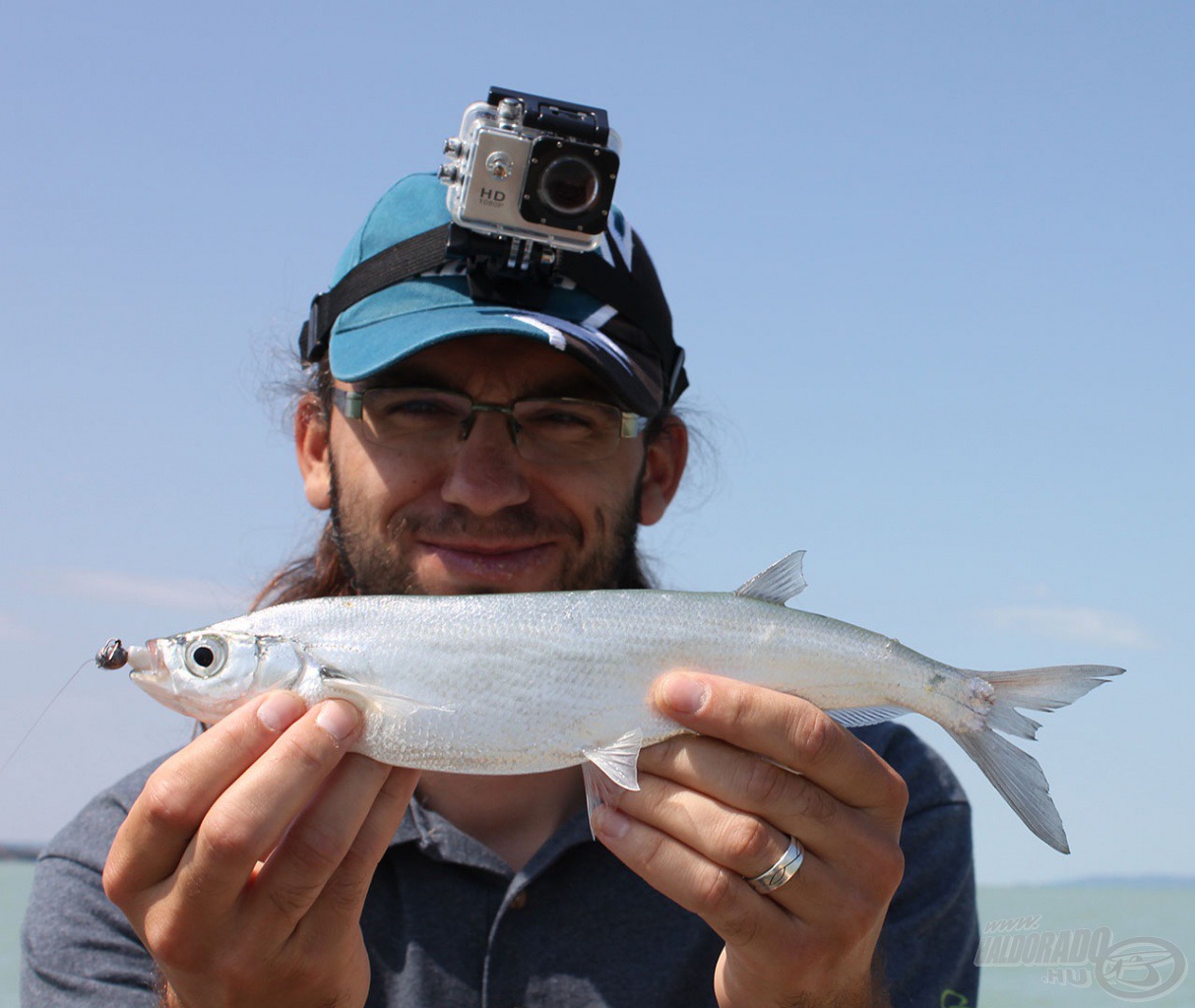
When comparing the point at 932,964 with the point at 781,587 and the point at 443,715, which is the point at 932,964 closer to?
the point at 781,587

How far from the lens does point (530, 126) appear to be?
120 inches

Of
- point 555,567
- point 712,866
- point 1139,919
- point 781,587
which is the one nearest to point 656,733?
point 712,866

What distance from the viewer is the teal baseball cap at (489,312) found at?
3529 millimetres

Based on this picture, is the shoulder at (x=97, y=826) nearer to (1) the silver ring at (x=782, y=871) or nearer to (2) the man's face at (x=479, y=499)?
(2) the man's face at (x=479, y=499)

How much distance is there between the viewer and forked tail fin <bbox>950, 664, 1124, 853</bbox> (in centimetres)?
260

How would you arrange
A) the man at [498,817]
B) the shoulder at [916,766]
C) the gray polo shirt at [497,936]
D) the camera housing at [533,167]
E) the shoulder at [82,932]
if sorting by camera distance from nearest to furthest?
1. the man at [498,817]
2. the camera housing at [533,167]
3. the gray polo shirt at [497,936]
4. the shoulder at [82,932]
5. the shoulder at [916,766]

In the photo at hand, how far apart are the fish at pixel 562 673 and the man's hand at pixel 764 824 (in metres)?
0.10

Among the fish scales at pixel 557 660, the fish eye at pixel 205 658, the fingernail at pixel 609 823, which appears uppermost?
the fish scales at pixel 557 660

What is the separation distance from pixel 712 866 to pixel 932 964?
66.5 inches

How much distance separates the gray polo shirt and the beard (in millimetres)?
821

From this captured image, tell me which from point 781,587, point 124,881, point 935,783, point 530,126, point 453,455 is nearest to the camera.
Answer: point 124,881

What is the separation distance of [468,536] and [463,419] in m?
0.41

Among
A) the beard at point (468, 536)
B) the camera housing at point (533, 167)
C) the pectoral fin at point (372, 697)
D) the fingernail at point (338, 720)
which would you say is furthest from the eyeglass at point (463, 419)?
the fingernail at point (338, 720)

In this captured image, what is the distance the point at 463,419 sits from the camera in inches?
145
